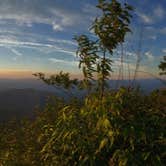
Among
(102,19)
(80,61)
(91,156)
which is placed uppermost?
(102,19)

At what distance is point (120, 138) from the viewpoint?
18.5 feet

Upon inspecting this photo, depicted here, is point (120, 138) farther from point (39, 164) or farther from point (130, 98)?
point (39, 164)

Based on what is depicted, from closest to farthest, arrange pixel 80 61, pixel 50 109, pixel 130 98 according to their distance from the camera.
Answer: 1. pixel 130 98
2. pixel 80 61
3. pixel 50 109

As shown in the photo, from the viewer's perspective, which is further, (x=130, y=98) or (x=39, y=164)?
(x=39, y=164)

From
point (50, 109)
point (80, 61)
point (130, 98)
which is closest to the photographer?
point (130, 98)

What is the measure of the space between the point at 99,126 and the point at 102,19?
2472mm

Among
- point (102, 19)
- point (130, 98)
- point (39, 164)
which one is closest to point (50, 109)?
point (39, 164)

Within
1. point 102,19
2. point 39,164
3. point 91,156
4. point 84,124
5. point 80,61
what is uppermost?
point 102,19

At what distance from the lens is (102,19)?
7059mm

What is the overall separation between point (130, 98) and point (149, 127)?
0.60 meters

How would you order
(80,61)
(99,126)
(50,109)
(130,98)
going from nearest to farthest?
(99,126)
(130,98)
(80,61)
(50,109)

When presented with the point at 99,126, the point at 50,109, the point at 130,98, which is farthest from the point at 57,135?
the point at 50,109

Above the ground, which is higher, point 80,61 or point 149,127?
point 80,61

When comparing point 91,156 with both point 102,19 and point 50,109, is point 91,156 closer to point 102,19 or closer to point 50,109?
point 102,19
